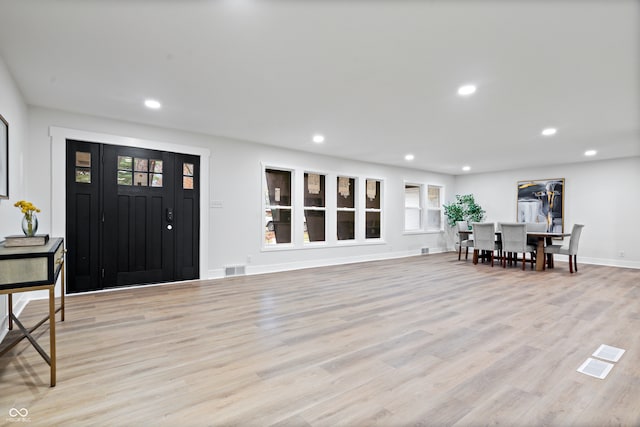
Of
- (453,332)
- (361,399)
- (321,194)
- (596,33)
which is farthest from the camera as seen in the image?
(321,194)

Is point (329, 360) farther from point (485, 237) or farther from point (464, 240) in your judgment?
point (464, 240)

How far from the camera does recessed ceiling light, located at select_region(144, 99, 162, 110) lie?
367 cm

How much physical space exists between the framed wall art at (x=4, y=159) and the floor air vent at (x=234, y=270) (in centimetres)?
304

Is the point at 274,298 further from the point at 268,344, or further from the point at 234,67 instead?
the point at 234,67

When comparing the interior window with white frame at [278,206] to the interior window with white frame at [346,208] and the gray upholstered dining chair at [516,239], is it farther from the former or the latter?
the gray upholstered dining chair at [516,239]

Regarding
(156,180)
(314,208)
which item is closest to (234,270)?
(156,180)

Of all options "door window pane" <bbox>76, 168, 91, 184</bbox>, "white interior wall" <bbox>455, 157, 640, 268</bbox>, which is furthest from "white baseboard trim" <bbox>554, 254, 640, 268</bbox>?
"door window pane" <bbox>76, 168, 91, 184</bbox>

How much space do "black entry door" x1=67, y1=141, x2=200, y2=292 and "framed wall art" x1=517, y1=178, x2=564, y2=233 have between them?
26.2ft

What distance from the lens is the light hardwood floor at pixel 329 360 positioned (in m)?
1.65

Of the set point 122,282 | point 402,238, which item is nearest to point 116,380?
point 122,282

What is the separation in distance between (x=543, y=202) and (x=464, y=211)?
1891 millimetres

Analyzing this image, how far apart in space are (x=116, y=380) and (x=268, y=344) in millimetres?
1025

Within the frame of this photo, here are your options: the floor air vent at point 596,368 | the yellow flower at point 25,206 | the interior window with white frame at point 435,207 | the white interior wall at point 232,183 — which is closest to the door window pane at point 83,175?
the white interior wall at point 232,183

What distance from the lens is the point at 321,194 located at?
691 centimetres
